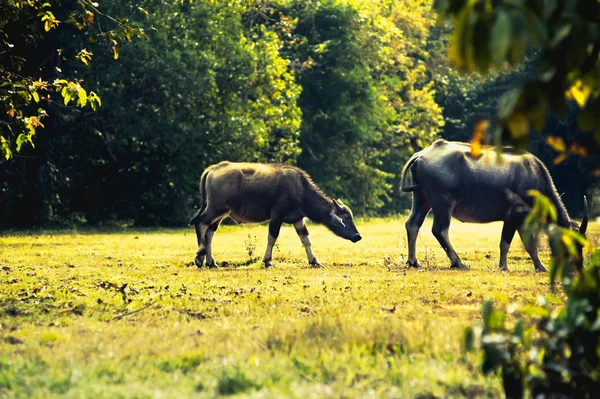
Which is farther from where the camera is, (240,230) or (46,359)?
(240,230)

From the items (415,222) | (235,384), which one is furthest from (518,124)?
(415,222)

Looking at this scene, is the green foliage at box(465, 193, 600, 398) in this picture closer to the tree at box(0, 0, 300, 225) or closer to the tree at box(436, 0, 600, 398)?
the tree at box(436, 0, 600, 398)

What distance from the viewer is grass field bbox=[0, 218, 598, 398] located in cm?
650

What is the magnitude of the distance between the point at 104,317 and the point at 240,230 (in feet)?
73.1

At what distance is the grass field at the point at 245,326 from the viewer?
6.50 metres

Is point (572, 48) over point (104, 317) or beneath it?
over

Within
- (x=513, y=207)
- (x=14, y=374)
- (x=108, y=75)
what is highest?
(x=108, y=75)

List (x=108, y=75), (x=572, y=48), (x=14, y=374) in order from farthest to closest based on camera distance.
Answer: (x=108, y=75) < (x=14, y=374) < (x=572, y=48)

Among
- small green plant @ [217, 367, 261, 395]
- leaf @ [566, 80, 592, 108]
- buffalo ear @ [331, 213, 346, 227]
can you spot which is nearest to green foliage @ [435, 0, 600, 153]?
leaf @ [566, 80, 592, 108]

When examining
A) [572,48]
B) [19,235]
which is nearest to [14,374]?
[572,48]

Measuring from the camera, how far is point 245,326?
912 centimetres

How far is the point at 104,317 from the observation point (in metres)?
9.98

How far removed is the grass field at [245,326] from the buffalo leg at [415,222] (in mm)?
279

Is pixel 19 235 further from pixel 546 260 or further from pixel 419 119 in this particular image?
pixel 419 119
